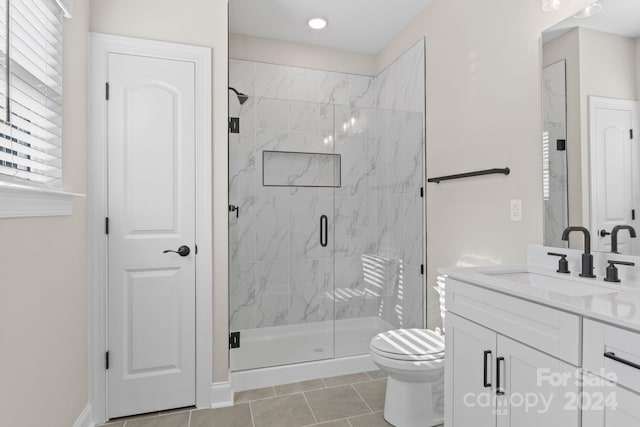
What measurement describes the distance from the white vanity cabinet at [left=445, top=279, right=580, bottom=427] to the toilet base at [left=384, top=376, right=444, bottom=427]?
1.25ft

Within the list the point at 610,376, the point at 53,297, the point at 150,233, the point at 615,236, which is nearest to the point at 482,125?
the point at 615,236

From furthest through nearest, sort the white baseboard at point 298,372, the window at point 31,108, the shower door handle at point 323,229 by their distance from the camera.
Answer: the shower door handle at point 323,229, the white baseboard at point 298,372, the window at point 31,108

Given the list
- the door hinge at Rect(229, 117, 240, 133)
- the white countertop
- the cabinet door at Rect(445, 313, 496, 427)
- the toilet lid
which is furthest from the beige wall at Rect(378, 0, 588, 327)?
the door hinge at Rect(229, 117, 240, 133)

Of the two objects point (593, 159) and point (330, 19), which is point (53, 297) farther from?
point (330, 19)

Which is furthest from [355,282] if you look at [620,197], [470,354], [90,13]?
[90,13]

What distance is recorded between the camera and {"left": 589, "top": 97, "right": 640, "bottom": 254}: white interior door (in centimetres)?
137

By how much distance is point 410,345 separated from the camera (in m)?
1.90

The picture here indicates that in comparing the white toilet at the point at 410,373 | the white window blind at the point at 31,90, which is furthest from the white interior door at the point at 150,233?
the white toilet at the point at 410,373

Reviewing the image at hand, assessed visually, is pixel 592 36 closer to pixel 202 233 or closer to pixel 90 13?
pixel 202 233

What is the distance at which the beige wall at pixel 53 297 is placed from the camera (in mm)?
1166

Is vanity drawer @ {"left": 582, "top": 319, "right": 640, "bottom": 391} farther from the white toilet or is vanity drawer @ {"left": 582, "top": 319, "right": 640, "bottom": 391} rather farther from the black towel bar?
the black towel bar

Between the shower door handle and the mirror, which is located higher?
the mirror

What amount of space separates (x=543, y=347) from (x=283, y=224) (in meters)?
2.20

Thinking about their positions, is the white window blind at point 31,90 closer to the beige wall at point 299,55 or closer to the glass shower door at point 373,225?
the beige wall at point 299,55
